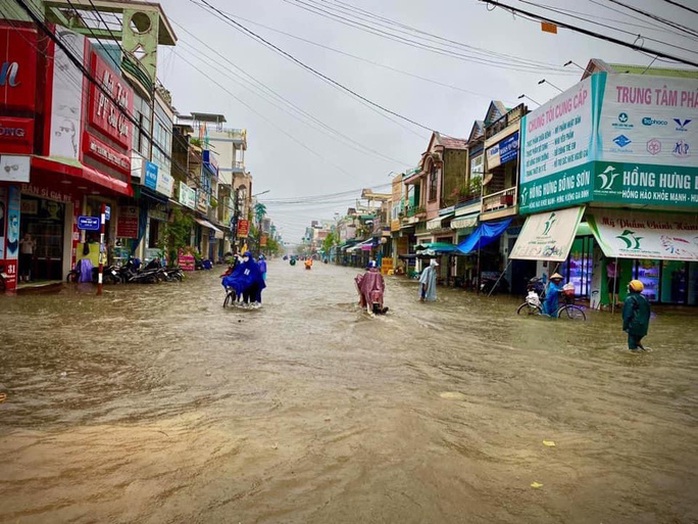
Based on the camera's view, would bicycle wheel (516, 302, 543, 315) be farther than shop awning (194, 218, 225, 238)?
No

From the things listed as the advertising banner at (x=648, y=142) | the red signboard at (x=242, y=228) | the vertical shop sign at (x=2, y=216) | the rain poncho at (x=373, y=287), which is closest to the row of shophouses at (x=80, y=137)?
the vertical shop sign at (x=2, y=216)

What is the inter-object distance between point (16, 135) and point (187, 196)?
621 inches

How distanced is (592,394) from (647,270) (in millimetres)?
14486

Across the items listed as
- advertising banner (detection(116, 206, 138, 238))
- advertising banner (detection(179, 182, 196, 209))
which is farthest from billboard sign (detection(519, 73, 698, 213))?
advertising banner (detection(179, 182, 196, 209))

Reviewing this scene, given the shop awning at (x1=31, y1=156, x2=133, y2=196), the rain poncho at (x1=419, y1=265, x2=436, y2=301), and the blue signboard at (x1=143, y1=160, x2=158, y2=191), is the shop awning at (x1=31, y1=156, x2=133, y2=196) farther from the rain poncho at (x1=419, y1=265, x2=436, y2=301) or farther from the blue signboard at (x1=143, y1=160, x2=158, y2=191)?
the rain poncho at (x1=419, y1=265, x2=436, y2=301)

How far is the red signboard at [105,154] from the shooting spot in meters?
17.1

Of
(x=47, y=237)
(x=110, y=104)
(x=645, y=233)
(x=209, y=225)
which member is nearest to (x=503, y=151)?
(x=645, y=233)

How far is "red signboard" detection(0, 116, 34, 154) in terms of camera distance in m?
14.4

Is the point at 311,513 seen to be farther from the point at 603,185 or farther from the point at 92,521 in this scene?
the point at 603,185

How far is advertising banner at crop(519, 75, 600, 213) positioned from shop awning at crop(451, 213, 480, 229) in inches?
201

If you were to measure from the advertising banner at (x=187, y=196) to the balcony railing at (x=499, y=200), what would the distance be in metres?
16.5

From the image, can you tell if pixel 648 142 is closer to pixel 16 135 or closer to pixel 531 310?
pixel 531 310

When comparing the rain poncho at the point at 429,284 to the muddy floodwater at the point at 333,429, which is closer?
the muddy floodwater at the point at 333,429

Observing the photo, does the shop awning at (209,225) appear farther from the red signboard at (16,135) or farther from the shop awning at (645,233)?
the shop awning at (645,233)
